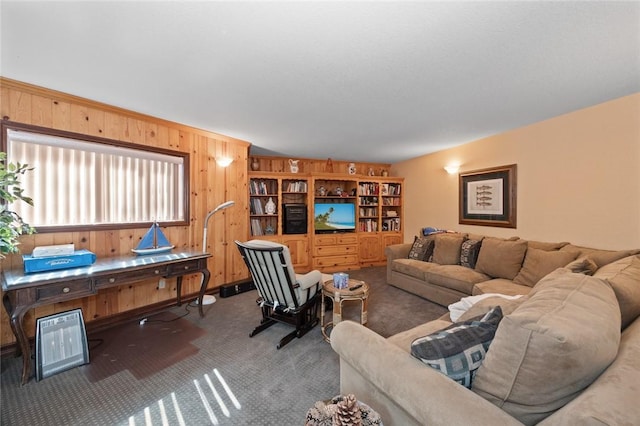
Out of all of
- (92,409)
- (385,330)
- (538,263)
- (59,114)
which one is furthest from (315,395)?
(59,114)

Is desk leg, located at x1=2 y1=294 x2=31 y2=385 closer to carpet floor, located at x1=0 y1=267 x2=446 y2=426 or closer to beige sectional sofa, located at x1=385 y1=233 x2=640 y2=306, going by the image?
carpet floor, located at x1=0 y1=267 x2=446 y2=426

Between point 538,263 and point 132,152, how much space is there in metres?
4.66

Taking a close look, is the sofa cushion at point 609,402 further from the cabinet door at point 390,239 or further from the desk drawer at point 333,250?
the cabinet door at point 390,239

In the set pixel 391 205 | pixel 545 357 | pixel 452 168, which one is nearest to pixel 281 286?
pixel 545 357

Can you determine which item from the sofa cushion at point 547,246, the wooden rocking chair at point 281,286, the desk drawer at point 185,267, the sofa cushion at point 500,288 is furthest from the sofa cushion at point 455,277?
the desk drawer at point 185,267

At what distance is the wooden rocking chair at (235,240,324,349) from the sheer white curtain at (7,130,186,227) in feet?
4.90

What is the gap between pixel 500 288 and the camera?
2.62 meters

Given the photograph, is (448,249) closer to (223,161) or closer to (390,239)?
(390,239)

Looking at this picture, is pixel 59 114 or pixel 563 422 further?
pixel 59 114

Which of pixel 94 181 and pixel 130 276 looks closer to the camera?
pixel 130 276

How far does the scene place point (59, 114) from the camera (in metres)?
2.41

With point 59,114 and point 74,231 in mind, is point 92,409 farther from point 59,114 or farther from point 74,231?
point 59,114

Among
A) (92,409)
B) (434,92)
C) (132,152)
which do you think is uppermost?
(434,92)

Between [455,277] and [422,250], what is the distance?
2.97 feet
